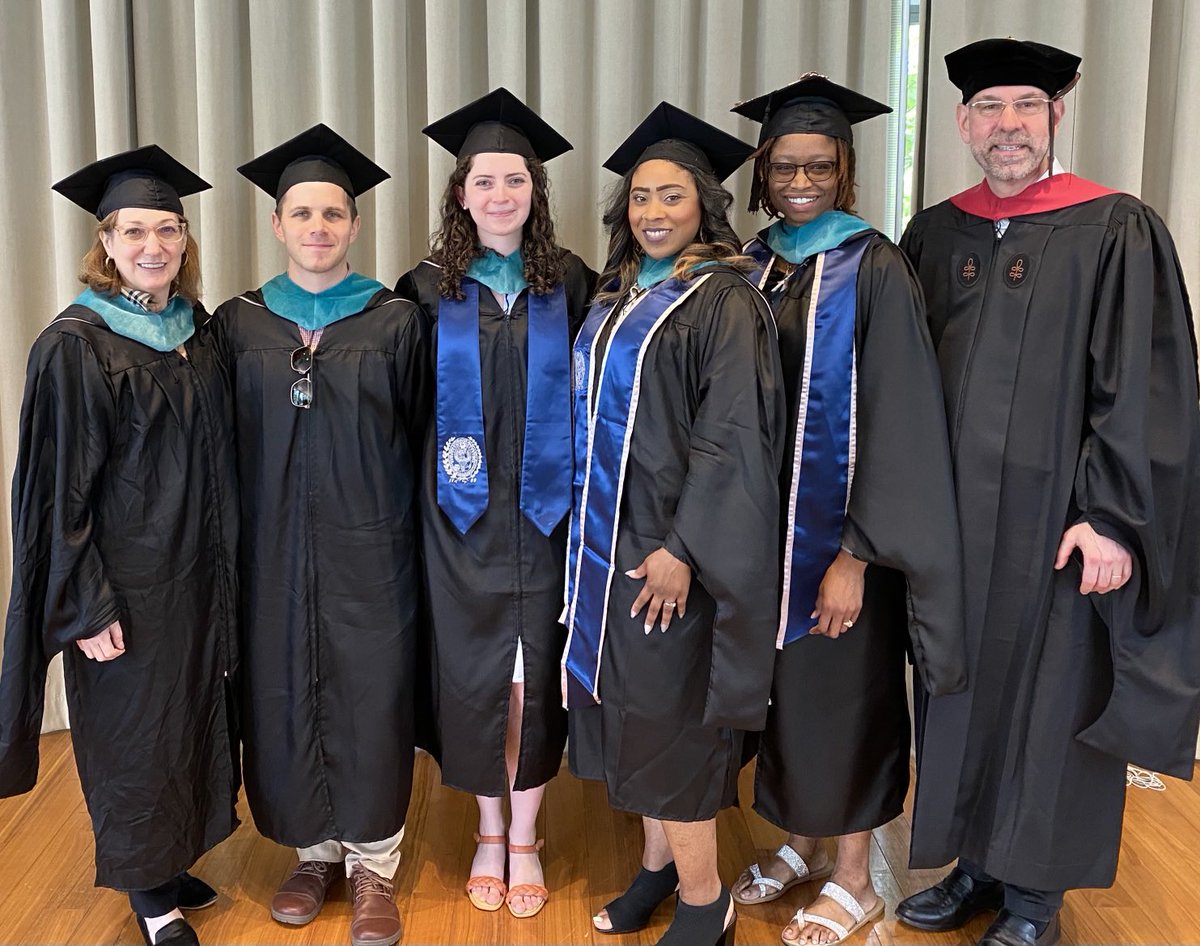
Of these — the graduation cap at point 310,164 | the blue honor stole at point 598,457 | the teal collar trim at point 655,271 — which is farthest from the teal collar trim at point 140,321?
the teal collar trim at point 655,271

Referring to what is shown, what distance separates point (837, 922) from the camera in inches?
100.0

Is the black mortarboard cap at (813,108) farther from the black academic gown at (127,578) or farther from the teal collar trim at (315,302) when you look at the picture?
the black academic gown at (127,578)

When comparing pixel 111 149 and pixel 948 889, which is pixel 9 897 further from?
pixel 948 889

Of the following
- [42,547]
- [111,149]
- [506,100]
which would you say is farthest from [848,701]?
[111,149]

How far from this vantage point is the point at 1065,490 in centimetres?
231

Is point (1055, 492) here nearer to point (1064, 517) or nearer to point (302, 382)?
point (1064, 517)

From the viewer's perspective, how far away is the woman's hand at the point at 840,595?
2.31 m

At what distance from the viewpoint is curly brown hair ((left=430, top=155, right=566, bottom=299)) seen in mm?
2529

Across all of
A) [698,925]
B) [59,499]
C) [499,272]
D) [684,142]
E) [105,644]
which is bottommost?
[698,925]

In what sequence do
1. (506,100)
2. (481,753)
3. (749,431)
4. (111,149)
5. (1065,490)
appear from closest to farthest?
(749,431)
(1065,490)
(506,100)
(481,753)
(111,149)

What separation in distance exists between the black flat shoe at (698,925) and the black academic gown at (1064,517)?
53 centimetres

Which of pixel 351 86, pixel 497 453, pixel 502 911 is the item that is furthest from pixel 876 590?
pixel 351 86

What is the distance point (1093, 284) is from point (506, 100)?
4.42ft

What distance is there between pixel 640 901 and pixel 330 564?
1.09 m
